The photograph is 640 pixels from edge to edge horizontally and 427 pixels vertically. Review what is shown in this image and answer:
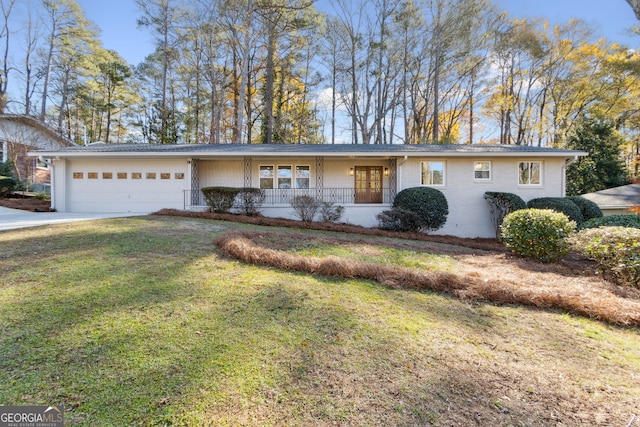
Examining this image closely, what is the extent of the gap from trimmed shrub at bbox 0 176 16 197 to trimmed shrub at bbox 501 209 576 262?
67.7 ft

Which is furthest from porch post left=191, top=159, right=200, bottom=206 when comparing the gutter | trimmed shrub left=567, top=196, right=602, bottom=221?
trimmed shrub left=567, top=196, right=602, bottom=221

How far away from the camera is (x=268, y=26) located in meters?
17.3

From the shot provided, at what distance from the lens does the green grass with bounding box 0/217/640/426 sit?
172 centimetres

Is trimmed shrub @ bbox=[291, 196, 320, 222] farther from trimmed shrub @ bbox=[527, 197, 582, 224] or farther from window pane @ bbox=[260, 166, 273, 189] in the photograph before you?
trimmed shrub @ bbox=[527, 197, 582, 224]

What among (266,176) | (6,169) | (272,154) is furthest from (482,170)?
(6,169)

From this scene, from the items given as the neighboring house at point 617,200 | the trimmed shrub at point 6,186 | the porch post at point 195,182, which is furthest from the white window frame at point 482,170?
the trimmed shrub at point 6,186

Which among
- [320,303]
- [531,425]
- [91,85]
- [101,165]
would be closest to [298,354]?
[320,303]

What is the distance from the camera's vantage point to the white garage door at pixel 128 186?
11258 mm

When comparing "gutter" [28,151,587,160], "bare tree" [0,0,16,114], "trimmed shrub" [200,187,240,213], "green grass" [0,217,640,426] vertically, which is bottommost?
"green grass" [0,217,640,426]

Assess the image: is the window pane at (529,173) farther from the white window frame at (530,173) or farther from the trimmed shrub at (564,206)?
the trimmed shrub at (564,206)

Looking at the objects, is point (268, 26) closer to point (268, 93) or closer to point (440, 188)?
point (268, 93)

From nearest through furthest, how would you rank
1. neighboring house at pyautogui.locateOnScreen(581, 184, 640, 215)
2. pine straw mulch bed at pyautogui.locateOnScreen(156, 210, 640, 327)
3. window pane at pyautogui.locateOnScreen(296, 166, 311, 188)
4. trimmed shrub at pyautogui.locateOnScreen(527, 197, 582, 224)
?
pine straw mulch bed at pyautogui.locateOnScreen(156, 210, 640, 327), trimmed shrub at pyautogui.locateOnScreen(527, 197, 582, 224), neighboring house at pyautogui.locateOnScreen(581, 184, 640, 215), window pane at pyautogui.locateOnScreen(296, 166, 311, 188)

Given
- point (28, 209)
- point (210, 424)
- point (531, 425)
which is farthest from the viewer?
point (28, 209)

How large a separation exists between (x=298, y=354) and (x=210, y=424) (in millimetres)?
815
